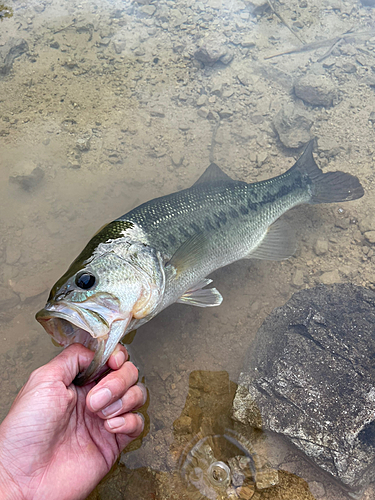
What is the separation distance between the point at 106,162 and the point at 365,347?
435 cm

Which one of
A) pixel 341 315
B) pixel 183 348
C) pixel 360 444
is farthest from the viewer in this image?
pixel 183 348

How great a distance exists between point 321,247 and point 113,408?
11.3 ft

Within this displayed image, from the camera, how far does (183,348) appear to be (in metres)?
3.66

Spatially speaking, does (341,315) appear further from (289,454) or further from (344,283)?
(289,454)

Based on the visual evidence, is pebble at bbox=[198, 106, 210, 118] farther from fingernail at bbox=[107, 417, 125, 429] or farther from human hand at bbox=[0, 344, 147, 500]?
fingernail at bbox=[107, 417, 125, 429]

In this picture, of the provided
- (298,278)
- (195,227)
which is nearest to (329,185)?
(298,278)

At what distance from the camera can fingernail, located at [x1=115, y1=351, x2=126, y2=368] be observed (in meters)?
2.44

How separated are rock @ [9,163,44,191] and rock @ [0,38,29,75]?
2.84 m

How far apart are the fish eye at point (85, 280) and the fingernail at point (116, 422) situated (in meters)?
1.00

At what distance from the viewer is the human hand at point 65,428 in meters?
2.08

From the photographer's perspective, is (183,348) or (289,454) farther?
(183,348)

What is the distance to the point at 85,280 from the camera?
2518 millimetres

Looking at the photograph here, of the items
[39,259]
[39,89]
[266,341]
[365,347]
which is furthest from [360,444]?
[39,89]

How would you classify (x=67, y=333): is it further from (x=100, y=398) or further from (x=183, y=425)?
(x=183, y=425)
